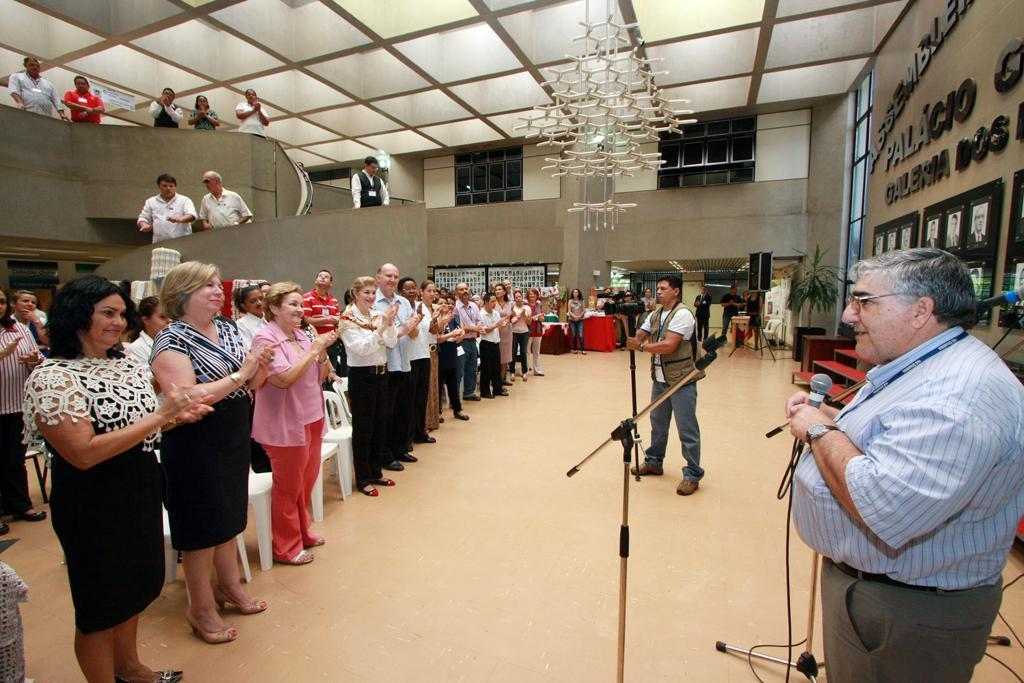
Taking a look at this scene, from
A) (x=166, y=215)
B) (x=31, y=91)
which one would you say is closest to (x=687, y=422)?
(x=166, y=215)

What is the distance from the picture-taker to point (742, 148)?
11664mm

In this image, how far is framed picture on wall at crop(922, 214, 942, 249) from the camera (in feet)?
15.4

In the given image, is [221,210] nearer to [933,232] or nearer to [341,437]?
[341,437]

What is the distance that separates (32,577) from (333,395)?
5.91 feet

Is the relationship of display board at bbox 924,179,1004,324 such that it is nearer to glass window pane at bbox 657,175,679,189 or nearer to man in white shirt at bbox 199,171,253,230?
man in white shirt at bbox 199,171,253,230

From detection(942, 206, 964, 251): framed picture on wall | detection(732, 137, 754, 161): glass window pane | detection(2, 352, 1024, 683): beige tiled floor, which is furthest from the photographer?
detection(732, 137, 754, 161): glass window pane

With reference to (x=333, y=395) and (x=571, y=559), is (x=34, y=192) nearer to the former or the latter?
(x=333, y=395)

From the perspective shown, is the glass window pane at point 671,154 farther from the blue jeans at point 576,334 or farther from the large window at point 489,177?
the blue jeans at point 576,334

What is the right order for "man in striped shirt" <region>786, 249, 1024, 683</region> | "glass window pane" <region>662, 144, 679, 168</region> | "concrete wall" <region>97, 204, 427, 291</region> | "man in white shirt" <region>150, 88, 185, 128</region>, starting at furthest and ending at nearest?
"glass window pane" <region>662, 144, 679, 168</region>
"man in white shirt" <region>150, 88, 185, 128</region>
"concrete wall" <region>97, 204, 427, 291</region>
"man in striped shirt" <region>786, 249, 1024, 683</region>

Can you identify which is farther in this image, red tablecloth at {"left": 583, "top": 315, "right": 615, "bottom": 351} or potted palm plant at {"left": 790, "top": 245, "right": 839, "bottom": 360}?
red tablecloth at {"left": 583, "top": 315, "right": 615, "bottom": 351}

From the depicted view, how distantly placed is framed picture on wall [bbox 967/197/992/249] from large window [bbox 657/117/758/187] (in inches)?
332

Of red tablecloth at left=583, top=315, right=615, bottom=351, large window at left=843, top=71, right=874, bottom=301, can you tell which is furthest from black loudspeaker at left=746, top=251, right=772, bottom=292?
red tablecloth at left=583, top=315, right=615, bottom=351

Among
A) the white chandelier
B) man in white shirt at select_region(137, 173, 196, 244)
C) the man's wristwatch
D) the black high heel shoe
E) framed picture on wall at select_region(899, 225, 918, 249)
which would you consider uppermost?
the white chandelier

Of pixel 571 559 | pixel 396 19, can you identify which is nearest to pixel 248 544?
pixel 571 559
